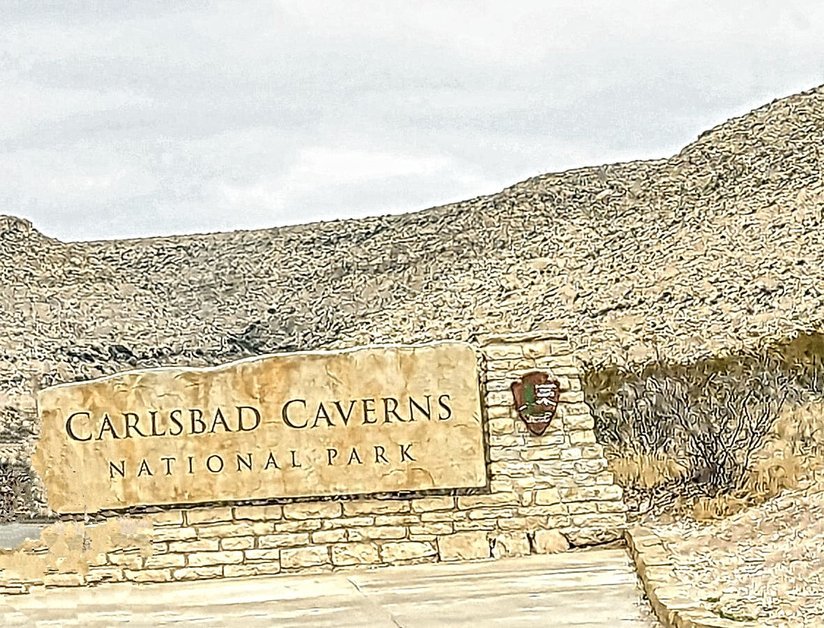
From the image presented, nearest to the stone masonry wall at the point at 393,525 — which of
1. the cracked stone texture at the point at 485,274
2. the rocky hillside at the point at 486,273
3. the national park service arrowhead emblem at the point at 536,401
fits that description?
the national park service arrowhead emblem at the point at 536,401

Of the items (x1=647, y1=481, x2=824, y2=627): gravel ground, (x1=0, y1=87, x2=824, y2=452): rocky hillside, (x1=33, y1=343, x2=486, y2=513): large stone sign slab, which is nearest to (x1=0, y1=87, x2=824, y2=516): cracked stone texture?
(x1=0, y1=87, x2=824, y2=452): rocky hillside

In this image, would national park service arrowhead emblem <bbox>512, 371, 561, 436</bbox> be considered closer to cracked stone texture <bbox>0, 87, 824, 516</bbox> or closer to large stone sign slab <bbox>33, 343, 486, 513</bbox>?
large stone sign slab <bbox>33, 343, 486, 513</bbox>

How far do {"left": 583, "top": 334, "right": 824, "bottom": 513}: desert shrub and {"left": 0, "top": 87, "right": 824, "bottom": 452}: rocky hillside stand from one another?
13.3 m

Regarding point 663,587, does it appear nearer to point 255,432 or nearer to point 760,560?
point 760,560

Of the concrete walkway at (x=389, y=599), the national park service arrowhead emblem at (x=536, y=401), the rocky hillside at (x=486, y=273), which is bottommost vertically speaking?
the concrete walkway at (x=389, y=599)

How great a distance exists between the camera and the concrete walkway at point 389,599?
9438mm

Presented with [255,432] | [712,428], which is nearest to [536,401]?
[255,432]

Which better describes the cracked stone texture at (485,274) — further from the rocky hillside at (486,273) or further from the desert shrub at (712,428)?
the desert shrub at (712,428)

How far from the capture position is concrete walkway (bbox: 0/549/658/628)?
9438 mm

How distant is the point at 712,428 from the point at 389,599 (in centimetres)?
622

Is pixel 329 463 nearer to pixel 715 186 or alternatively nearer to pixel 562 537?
pixel 562 537

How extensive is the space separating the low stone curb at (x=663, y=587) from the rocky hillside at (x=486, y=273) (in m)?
21.5

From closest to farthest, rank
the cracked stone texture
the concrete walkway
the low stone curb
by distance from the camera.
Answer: the low stone curb, the concrete walkway, the cracked stone texture

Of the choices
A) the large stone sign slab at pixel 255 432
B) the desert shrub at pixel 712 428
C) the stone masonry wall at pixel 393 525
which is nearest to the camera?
the stone masonry wall at pixel 393 525
